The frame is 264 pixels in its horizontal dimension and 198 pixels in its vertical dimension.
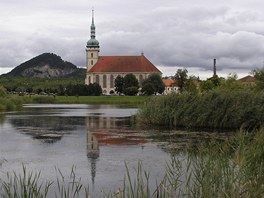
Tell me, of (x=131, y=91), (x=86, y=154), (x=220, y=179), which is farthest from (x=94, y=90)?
(x=220, y=179)

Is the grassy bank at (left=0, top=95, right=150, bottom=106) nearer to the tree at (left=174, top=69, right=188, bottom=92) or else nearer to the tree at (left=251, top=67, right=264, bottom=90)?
the tree at (left=174, top=69, right=188, bottom=92)

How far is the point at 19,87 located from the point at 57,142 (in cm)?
8661

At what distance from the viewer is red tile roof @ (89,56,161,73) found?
112688 millimetres

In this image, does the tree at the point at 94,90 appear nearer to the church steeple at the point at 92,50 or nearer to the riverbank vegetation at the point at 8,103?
the church steeple at the point at 92,50

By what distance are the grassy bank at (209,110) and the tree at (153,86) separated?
192ft

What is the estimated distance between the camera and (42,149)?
16.7 metres

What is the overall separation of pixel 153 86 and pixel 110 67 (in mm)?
28754

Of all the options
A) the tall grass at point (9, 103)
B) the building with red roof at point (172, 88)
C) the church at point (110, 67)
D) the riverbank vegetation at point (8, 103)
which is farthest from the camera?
the church at point (110, 67)

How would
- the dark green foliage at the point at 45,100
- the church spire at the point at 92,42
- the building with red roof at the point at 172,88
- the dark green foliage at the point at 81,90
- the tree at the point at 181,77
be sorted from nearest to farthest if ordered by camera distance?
1. the building with red roof at the point at 172,88
2. the dark green foliage at the point at 45,100
3. the tree at the point at 181,77
4. the dark green foliage at the point at 81,90
5. the church spire at the point at 92,42

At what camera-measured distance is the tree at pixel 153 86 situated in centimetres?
8658

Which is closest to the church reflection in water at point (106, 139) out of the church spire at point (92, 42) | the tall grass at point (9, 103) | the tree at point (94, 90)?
the tall grass at point (9, 103)

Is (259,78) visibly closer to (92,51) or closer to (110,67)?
(110,67)

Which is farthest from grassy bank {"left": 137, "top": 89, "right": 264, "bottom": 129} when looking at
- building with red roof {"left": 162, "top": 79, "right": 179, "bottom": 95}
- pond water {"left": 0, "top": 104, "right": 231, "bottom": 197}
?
pond water {"left": 0, "top": 104, "right": 231, "bottom": 197}

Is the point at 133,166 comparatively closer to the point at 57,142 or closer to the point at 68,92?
the point at 57,142
